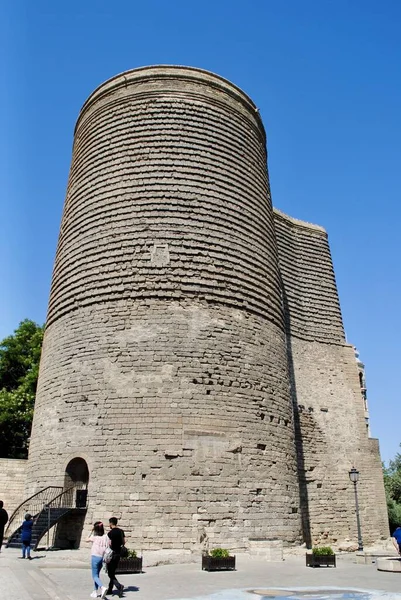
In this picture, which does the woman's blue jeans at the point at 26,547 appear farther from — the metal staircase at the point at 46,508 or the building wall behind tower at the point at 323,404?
the building wall behind tower at the point at 323,404

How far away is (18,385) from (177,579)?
62.7 feet

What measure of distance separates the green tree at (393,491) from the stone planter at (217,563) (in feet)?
81.5

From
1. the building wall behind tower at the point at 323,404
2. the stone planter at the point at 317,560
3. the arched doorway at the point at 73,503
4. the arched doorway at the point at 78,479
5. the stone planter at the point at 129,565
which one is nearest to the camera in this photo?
the stone planter at the point at 129,565

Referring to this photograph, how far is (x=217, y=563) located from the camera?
9.41m

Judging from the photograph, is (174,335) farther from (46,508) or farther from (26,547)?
(26,547)

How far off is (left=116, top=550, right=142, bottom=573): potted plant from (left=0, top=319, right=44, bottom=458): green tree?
1547 centimetres

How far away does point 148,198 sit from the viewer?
13.9 metres

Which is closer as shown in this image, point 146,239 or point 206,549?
point 206,549

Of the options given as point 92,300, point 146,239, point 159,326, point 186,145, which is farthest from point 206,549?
point 186,145

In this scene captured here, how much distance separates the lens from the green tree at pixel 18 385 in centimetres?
2316

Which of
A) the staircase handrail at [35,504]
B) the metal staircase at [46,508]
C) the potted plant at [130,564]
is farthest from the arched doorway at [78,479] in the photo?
the potted plant at [130,564]

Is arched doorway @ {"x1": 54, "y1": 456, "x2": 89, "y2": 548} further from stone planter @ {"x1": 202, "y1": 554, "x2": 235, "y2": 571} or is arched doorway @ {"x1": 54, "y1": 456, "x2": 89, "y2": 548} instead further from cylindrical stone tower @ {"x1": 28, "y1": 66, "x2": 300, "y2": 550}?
stone planter @ {"x1": 202, "y1": 554, "x2": 235, "y2": 571}

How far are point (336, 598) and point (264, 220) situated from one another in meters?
11.2

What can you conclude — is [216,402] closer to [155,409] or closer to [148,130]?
[155,409]
